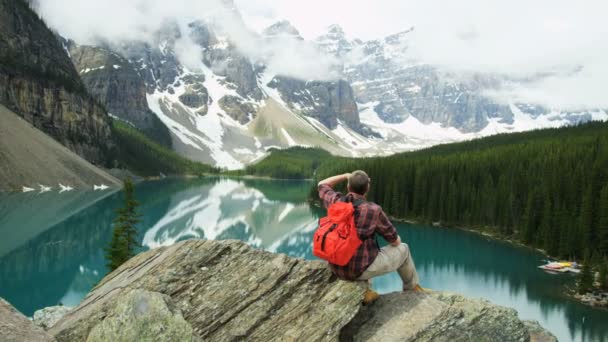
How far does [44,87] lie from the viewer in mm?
155250

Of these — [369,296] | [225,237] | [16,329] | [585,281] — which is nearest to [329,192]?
[369,296]

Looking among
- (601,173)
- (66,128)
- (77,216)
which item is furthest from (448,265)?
(66,128)

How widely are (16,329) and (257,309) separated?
3930mm

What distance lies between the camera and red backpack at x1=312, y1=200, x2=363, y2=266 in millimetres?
8031

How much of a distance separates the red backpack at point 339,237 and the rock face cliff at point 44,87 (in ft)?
522

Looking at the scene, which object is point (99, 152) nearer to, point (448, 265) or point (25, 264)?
→ point (25, 264)

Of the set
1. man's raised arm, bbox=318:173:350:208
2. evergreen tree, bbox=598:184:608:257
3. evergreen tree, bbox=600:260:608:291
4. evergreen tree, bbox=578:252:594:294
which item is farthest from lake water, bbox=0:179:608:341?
man's raised arm, bbox=318:173:350:208

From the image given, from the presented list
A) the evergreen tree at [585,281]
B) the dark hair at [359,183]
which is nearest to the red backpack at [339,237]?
the dark hair at [359,183]

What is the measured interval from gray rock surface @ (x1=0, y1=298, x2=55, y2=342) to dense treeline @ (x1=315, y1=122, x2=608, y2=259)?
196 feet

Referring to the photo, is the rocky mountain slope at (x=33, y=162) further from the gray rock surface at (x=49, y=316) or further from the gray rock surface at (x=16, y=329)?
the gray rock surface at (x=16, y=329)

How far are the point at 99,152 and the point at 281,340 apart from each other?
18374 cm

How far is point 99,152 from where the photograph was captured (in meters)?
175

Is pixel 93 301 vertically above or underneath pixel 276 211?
above

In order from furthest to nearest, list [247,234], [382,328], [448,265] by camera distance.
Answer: [247,234] < [448,265] < [382,328]
